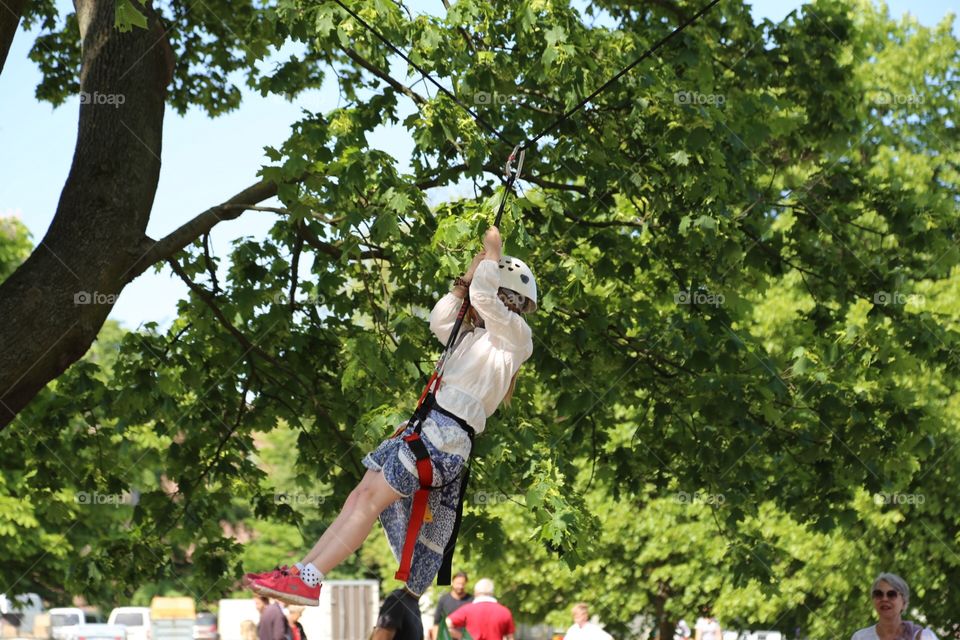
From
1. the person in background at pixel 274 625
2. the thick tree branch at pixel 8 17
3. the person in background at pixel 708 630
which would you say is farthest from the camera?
the person in background at pixel 708 630

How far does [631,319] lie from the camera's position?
1262 centimetres

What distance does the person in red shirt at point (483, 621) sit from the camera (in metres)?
13.9

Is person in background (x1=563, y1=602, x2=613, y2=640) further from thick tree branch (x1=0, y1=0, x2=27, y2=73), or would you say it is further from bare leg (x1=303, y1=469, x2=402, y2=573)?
bare leg (x1=303, y1=469, x2=402, y2=573)

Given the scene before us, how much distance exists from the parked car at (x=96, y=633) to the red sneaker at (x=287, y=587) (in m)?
37.9

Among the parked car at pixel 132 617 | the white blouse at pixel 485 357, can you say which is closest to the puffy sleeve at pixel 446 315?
the white blouse at pixel 485 357

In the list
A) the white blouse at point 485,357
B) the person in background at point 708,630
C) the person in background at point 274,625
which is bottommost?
the white blouse at point 485,357

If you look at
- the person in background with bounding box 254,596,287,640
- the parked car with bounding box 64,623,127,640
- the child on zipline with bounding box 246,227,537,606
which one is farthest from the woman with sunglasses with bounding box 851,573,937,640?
the parked car with bounding box 64,623,127,640

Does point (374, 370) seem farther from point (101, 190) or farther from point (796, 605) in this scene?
point (796, 605)

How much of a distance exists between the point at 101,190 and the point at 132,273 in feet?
1.95

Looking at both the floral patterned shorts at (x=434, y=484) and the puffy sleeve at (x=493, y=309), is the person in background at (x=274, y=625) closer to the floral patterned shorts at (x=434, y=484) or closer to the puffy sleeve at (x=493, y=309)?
the floral patterned shorts at (x=434, y=484)

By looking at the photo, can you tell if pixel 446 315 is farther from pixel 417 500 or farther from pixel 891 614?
pixel 891 614

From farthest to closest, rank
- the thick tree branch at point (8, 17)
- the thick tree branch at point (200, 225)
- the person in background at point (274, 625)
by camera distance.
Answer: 1. the person in background at point (274, 625)
2. the thick tree branch at point (200, 225)
3. the thick tree branch at point (8, 17)

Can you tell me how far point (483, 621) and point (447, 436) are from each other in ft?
26.2

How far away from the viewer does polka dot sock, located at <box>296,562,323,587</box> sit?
594 centimetres
